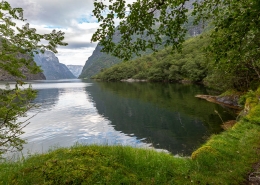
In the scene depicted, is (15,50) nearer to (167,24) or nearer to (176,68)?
(167,24)

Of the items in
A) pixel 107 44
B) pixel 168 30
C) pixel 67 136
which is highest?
pixel 168 30

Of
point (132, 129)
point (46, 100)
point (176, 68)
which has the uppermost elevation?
point (176, 68)

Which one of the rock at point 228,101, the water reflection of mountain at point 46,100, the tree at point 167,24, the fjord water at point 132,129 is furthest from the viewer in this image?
the water reflection of mountain at point 46,100

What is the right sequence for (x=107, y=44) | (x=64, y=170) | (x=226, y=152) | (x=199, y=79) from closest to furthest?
(x=64, y=170) → (x=107, y=44) → (x=226, y=152) → (x=199, y=79)

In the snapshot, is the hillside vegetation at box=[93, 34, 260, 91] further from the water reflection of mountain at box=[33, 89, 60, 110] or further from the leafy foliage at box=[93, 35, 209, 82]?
the water reflection of mountain at box=[33, 89, 60, 110]

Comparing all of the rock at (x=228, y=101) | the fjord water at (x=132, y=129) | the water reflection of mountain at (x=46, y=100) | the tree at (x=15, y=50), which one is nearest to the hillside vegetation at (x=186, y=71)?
the rock at (x=228, y=101)

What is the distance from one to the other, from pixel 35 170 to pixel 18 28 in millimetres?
5696

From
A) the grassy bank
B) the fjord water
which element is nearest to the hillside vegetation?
the fjord water

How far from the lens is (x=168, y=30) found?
7.11m

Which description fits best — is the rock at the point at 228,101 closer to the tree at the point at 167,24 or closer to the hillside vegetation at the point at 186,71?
the hillside vegetation at the point at 186,71

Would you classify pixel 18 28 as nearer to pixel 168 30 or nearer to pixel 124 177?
pixel 168 30

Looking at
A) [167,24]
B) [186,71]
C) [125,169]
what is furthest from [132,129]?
[186,71]

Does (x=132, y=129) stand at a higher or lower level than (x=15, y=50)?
lower

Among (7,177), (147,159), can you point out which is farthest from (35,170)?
(147,159)
